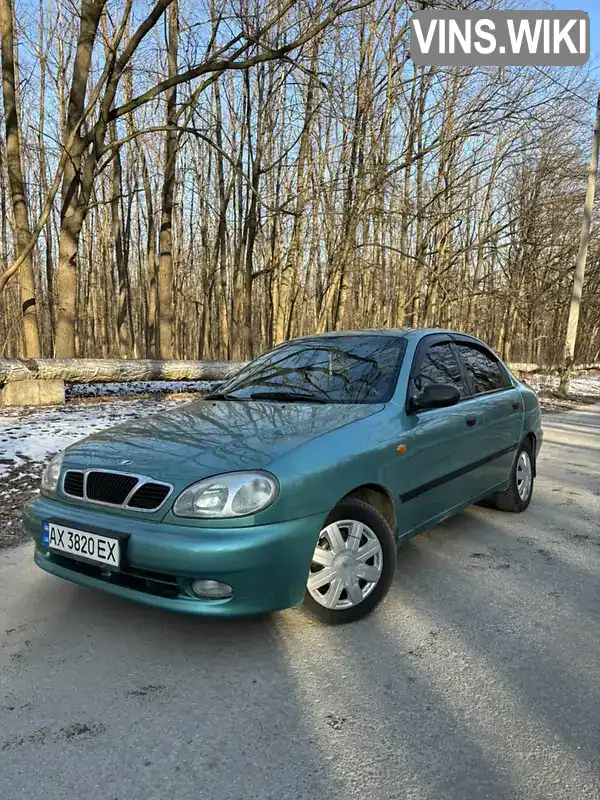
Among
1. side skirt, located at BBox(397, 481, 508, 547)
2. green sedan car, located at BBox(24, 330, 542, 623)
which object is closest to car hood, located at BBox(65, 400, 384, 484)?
green sedan car, located at BBox(24, 330, 542, 623)

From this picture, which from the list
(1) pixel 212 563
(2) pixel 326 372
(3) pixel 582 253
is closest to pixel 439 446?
(2) pixel 326 372

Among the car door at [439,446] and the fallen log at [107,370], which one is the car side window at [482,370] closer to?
the car door at [439,446]

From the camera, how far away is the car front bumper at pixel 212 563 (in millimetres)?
2324

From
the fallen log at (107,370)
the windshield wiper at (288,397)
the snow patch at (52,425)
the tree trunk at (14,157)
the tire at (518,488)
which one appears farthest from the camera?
the tree trunk at (14,157)

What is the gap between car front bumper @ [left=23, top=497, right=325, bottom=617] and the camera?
2.32 meters

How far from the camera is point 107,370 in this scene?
32.6 ft

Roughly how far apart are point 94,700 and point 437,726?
4.26 feet

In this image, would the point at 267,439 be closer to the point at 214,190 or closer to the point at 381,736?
the point at 381,736

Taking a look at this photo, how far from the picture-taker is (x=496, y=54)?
12016 millimetres

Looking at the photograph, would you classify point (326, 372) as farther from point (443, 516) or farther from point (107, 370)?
point (107, 370)

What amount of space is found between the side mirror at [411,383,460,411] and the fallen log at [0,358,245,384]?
7.48 m

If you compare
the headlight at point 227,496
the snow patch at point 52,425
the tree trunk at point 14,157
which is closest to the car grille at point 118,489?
the headlight at point 227,496

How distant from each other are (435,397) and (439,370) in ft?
1.99

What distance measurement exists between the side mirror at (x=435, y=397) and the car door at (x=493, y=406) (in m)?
0.80
